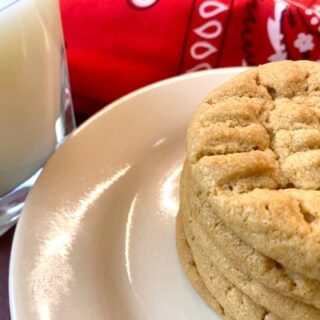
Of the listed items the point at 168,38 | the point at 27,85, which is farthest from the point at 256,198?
the point at 168,38

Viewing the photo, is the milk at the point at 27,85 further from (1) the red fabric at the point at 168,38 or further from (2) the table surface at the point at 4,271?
(1) the red fabric at the point at 168,38

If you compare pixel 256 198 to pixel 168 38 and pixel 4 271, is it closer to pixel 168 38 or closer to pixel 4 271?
pixel 4 271

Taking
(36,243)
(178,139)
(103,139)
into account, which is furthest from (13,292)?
(178,139)

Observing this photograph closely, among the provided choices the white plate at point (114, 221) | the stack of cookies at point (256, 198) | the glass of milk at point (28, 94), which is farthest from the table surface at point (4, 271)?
the stack of cookies at point (256, 198)

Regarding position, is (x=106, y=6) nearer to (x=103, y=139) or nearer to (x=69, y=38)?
(x=69, y=38)

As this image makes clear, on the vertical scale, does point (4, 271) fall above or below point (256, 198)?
below

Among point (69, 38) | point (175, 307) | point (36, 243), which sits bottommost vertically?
point (175, 307)
